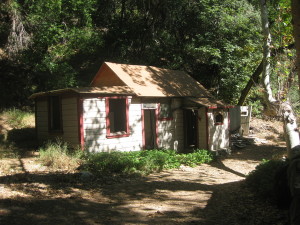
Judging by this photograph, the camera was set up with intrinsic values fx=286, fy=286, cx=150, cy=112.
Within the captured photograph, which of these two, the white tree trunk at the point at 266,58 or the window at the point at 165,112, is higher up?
the white tree trunk at the point at 266,58

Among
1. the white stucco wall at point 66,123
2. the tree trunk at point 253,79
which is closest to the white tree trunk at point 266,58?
the tree trunk at point 253,79

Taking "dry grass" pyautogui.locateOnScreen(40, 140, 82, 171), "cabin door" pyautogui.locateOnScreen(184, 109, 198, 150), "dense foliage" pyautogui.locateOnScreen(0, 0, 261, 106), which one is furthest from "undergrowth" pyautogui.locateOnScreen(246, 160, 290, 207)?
"dense foliage" pyautogui.locateOnScreen(0, 0, 261, 106)

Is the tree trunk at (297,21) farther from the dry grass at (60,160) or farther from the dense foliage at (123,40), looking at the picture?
the dense foliage at (123,40)

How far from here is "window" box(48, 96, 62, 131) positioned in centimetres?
1327

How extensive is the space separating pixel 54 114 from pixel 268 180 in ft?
33.2

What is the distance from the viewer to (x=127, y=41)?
22.9 m

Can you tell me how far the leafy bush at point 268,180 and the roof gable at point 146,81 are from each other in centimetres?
710

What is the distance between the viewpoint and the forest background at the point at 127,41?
16516 mm

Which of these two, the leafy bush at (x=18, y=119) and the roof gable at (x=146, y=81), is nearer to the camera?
the roof gable at (x=146, y=81)

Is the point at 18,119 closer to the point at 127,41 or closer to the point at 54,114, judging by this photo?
the point at 54,114

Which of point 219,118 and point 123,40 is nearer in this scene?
point 219,118

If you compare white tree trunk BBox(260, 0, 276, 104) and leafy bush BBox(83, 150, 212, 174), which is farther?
leafy bush BBox(83, 150, 212, 174)

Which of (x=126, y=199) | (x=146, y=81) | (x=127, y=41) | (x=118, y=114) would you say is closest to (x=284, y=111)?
(x=126, y=199)

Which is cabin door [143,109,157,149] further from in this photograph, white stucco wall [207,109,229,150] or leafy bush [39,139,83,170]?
leafy bush [39,139,83,170]
